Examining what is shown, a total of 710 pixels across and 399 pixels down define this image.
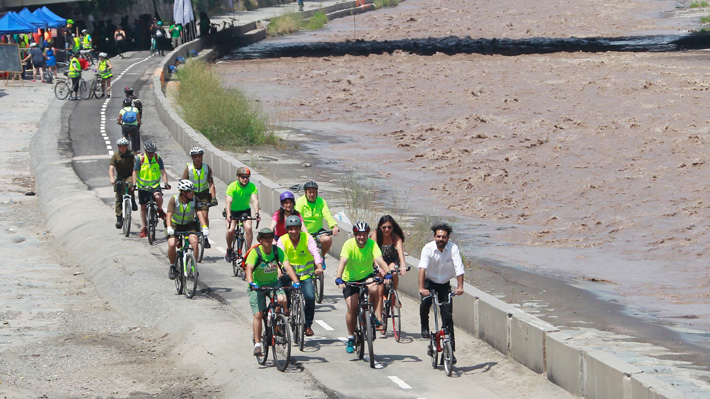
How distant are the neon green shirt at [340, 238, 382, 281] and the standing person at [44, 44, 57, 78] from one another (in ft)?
127

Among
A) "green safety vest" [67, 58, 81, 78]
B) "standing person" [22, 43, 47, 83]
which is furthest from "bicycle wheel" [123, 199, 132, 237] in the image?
"standing person" [22, 43, 47, 83]

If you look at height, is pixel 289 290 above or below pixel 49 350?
above

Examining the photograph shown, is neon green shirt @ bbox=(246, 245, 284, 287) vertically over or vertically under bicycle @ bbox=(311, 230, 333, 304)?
over

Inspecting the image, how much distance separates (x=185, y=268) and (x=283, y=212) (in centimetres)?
251

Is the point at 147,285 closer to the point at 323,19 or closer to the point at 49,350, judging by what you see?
the point at 49,350

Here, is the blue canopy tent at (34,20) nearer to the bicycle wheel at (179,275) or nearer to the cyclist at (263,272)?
the bicycle wheel at (179,275)

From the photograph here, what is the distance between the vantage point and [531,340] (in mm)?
13750

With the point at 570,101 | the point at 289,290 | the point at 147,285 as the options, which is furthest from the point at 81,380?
the point at 570,101

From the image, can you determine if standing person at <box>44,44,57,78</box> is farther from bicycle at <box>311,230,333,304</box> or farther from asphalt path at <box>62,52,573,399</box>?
bicycle at <box>311,230,333,304</box>

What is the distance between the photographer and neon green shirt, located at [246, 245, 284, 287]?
43.5ft

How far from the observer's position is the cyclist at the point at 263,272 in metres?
13.2

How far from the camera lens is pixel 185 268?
1731 centimetres

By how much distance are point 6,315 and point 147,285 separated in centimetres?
222

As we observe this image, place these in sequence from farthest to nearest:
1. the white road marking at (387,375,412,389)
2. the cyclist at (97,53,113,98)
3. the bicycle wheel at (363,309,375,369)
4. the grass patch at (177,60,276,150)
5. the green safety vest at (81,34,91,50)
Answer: the green safety vest at (81,34,91,50) → the cyclist at (97,53,113,98) → the grass patch at (177,60,276,150) → the bicycle wheel at (363,309,375,369) → the white road marking at (387,375,412,389)
